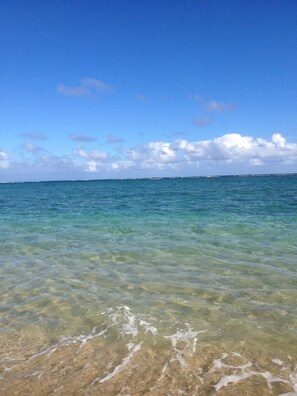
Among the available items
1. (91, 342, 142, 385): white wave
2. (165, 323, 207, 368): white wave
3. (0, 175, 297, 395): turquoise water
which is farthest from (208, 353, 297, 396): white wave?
(91, 342, 142, 385): white wave

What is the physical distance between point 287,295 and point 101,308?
5.11 metres

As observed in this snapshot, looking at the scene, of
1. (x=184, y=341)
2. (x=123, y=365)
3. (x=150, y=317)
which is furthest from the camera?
(x=150, y=317)

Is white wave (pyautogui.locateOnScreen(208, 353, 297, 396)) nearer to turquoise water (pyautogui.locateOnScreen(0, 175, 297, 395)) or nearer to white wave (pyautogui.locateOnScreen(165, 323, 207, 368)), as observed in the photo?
turquoise water (pyautogui.locateOnScreen(0, 175, 297, 395))

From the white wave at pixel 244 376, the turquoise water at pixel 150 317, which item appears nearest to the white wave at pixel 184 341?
the turquoise water at pixel 150 317

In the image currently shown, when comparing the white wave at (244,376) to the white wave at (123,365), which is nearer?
the white wave at (244,376)

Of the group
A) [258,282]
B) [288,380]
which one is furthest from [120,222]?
[288,380]

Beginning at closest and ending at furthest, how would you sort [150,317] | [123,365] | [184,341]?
[123,365] < [184,341] < [150,317]

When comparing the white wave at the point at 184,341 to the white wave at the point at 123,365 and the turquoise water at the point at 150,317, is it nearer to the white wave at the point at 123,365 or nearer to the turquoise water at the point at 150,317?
the turquoise water at the point at 150,317

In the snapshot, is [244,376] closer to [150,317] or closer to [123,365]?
[123,365]

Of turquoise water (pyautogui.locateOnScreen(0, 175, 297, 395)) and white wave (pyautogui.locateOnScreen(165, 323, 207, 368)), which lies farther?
white wave (pyautogui.locateOnScreen(165, 323, 207, 368))

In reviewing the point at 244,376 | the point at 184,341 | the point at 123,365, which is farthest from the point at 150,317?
the point at 244,376

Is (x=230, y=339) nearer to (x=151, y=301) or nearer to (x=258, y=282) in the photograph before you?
(x=151, y=301)

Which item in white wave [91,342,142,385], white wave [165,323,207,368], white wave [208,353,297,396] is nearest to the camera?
white wave [208,353,297,396]

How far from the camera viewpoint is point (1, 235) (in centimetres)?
1916
